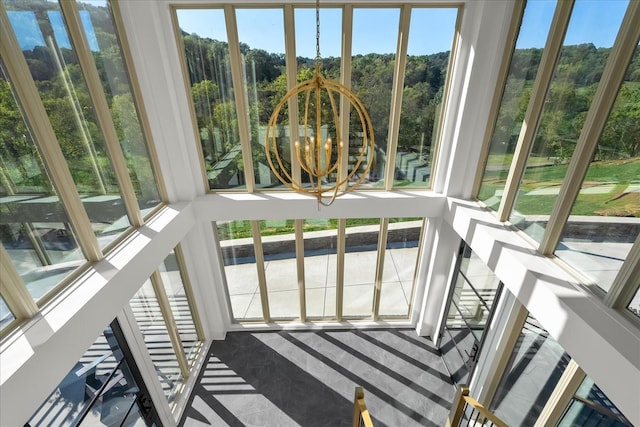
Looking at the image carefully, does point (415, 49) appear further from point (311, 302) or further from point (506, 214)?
point (311, 302)

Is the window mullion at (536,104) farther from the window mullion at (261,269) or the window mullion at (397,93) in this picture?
the window mullion at (261,269)

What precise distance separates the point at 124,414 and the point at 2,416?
2.07 meters

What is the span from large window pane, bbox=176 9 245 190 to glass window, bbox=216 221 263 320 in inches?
33.4

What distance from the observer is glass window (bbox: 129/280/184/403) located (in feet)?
12.5

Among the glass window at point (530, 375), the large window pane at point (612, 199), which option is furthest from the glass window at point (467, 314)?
the large window pane at point (612, 199)

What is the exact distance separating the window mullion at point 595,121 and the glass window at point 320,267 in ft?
10.7

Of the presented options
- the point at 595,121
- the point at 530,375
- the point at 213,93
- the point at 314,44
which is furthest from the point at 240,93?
the point at 530,375

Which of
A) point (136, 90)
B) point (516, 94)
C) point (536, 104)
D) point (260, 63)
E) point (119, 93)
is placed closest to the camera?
point (536, 104)

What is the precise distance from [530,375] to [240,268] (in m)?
4.64

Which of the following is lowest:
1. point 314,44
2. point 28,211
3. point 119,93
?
point 28,211

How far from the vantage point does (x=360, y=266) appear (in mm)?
6031

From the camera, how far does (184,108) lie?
14.7 ft

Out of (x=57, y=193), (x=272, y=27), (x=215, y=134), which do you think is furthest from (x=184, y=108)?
(x=57, y=193)

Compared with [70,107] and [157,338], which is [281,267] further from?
[70,107]
